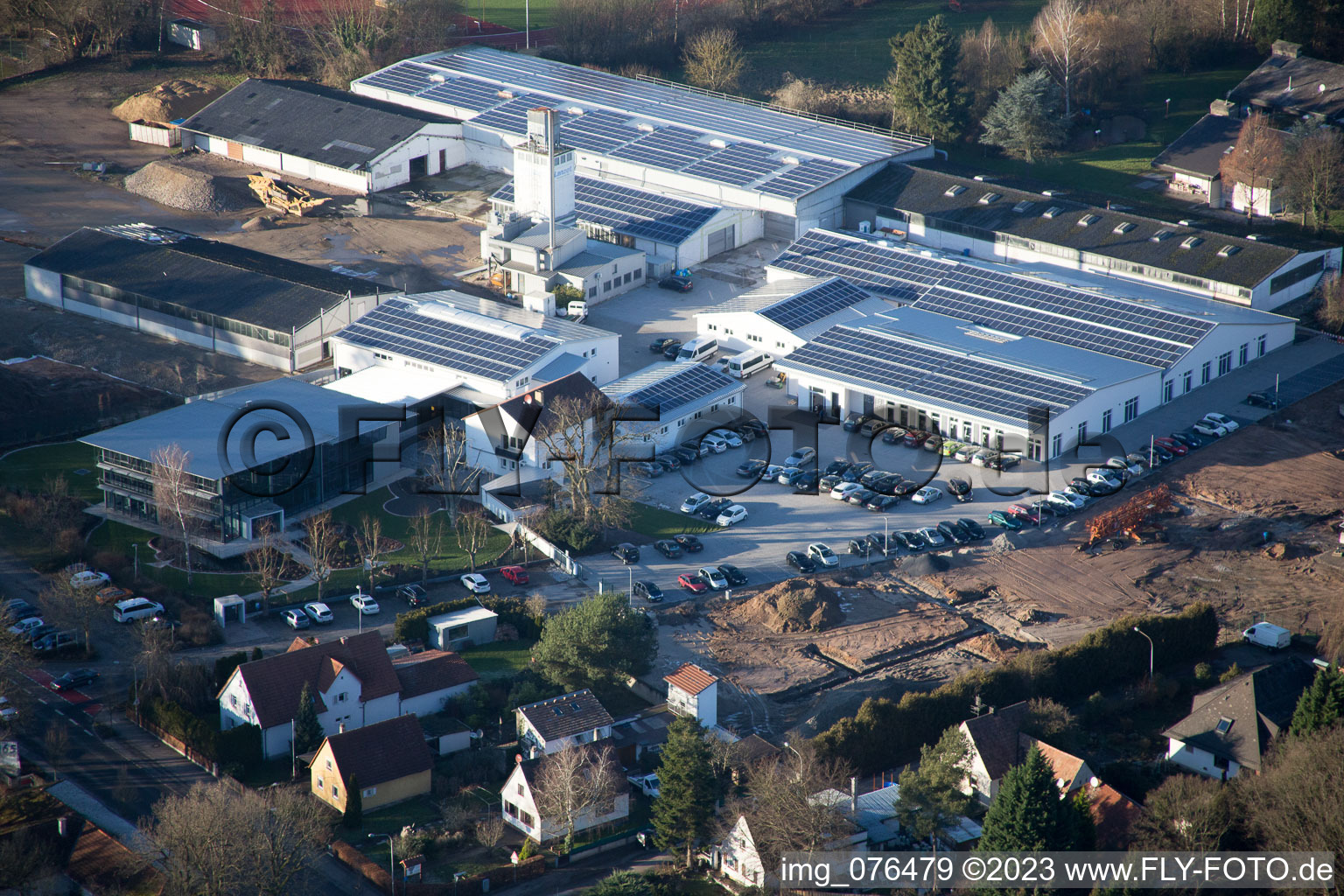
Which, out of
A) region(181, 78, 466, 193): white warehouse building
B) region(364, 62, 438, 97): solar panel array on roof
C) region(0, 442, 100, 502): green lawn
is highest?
region(364, 62, 438, 97): solar panel array on roof

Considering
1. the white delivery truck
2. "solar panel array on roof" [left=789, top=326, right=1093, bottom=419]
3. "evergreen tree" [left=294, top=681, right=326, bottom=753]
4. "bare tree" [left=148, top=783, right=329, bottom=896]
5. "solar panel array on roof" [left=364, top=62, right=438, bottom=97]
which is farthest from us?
"solar panel array on roof" [left=364, top=62, right=438, bottom=97]

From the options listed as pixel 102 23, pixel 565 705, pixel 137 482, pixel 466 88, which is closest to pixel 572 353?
pixel 137 482

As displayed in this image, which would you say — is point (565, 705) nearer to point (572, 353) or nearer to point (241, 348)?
point (572, 353)

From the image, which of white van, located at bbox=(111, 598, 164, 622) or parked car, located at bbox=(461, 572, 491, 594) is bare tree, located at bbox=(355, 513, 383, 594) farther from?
white van, located at bbox=(111, 598, 164, 622)

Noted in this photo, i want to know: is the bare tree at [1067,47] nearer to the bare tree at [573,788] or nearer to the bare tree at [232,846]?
the bare tree at [573,788]

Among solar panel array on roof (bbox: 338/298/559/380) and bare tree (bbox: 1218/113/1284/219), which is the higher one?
bare tree (bbox: 1218/113/1284/219)

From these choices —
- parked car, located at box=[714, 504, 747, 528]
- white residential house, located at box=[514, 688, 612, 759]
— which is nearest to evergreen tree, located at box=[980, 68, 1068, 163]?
parked car, located at box=[714, 504, 747, 528]

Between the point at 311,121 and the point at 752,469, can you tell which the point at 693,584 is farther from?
the point at 311,121
